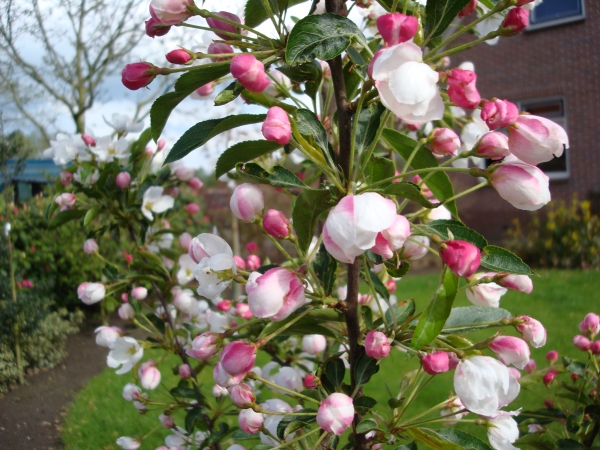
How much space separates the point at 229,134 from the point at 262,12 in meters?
3.72

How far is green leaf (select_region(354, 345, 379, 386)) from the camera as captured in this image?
749 millimetres

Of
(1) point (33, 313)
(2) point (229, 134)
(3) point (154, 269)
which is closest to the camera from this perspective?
(3) point (154, 269)

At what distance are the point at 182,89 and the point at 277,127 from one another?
199 millimetres

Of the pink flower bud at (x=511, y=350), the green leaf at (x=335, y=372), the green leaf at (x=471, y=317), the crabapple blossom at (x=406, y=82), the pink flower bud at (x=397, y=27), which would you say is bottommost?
the green leaf at (x=335, y=372)

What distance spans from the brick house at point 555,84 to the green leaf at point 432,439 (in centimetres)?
569

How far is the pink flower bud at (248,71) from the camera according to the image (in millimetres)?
573

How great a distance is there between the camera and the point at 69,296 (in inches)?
138

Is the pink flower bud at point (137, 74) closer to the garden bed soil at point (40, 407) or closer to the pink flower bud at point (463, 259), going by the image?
the pink flower bud at point (463, 259)

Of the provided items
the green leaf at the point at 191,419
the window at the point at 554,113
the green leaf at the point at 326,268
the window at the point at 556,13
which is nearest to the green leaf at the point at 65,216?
the green leaf at the point at 191,419

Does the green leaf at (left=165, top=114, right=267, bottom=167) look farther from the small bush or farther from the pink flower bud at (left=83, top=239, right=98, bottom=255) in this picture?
the small bush

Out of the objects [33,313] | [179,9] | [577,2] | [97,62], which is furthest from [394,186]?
[577,2]

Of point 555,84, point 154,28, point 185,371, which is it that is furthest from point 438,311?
point 555,84

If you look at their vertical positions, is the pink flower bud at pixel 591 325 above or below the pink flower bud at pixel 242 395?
below

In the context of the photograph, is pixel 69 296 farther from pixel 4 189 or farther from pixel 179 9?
pixel 179 9
